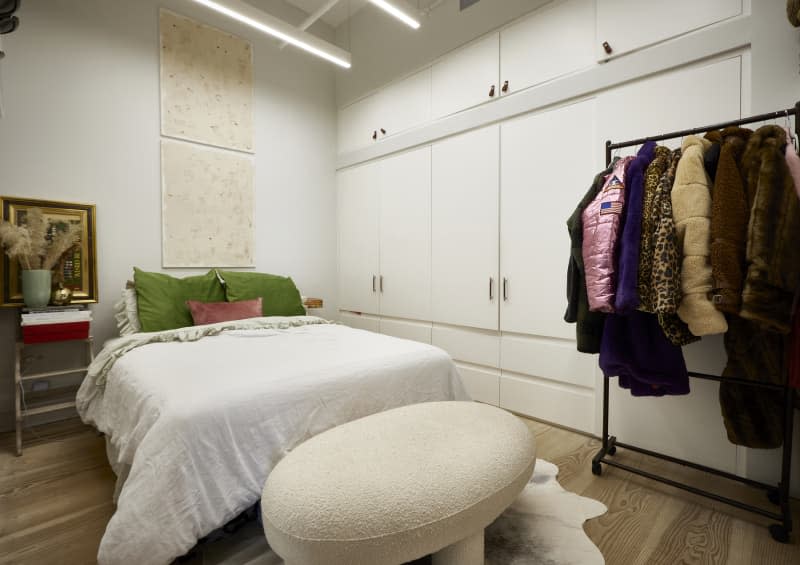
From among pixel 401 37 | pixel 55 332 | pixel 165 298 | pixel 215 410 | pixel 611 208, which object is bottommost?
pixel 215 410

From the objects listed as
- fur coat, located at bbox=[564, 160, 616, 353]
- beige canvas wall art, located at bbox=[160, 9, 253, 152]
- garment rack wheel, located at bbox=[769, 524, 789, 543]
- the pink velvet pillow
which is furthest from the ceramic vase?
garment rack wheel, located at bbox=[769, 524, 789, 543]

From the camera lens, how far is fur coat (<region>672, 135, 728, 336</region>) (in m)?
1.54

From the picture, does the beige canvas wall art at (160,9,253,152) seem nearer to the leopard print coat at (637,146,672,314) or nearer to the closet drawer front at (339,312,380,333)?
the closet drawer front at (339,312,380,333)

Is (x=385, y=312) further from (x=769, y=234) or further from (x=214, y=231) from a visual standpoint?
(x=769, y=234)

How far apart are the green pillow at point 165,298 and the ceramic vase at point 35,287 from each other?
483mm

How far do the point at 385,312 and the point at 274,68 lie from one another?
257 centimetres

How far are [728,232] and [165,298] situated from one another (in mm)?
3187

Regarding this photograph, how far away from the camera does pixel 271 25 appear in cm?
288

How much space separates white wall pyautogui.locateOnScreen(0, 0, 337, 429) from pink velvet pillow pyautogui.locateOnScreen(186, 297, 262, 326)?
0.69m

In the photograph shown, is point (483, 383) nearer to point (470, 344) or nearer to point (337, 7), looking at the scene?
point (470, 344)

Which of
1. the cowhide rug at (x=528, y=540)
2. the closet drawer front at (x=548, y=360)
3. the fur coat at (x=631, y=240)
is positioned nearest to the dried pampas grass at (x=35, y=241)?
the cowhide rug at (x=528, y=540)

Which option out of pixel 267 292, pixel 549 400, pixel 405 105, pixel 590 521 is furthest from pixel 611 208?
pixel 267 292

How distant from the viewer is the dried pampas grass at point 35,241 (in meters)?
2.38

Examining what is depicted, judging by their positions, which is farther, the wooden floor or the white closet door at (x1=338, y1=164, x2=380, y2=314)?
the white closet door at (x1=338, y1=164, x2=380, y2=314)
